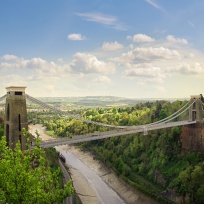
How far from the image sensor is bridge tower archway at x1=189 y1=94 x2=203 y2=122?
42.0 meters

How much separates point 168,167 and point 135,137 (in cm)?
1263

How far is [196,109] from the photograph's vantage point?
139 feet

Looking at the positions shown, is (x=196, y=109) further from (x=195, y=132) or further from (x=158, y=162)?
(x=158, y=162)

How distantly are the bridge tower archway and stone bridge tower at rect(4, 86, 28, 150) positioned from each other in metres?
23.9

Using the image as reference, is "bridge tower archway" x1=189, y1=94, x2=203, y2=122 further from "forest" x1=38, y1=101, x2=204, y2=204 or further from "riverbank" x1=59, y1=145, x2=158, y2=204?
"riverbank" x1=59, y1=145, x2=158, y2=204

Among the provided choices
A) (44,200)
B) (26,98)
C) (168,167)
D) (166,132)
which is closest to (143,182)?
(168,167)

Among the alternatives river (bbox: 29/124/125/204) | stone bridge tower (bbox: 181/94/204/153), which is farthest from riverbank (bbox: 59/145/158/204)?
stone bridge tower (bbox: 181/94/204/153)

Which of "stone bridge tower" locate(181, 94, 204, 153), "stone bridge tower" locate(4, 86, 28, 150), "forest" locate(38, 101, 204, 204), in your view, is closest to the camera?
"stone bridge tower" locate(4, 86, 28, 150)

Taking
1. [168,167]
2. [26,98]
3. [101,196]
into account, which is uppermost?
[26,98]

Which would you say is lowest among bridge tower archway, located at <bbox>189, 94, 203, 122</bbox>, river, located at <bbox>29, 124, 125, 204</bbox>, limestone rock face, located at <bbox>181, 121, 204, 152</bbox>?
river, located at <bbox>29, 124, 125, 204</bbox>

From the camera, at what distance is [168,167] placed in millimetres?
39000

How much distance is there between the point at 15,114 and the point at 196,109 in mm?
25075

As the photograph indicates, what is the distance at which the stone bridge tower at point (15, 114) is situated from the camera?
85.5ft

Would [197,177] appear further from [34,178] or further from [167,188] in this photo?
[34,178]
